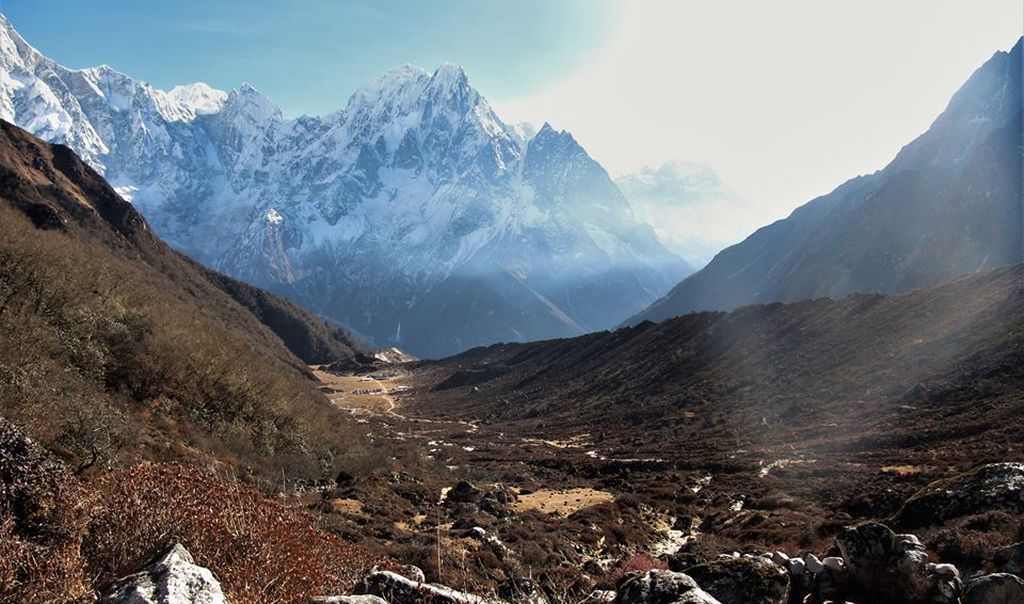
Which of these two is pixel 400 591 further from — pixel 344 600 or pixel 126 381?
pixel 126 381

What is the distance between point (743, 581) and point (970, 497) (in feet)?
32.2

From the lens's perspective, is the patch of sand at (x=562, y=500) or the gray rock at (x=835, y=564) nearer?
the gray rock at (x=835, y=564)

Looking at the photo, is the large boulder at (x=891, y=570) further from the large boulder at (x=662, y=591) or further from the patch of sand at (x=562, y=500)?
the patch of sand at (x=562, y=500)

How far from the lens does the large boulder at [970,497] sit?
517 inches

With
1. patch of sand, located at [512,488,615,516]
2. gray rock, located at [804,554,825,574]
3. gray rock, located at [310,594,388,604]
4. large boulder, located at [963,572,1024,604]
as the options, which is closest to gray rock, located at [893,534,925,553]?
large boulder, located at [963,572,1024,604]

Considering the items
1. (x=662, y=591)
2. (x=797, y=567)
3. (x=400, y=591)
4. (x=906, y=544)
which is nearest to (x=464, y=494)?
(x=797, y=567)

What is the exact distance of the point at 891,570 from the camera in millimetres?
8828

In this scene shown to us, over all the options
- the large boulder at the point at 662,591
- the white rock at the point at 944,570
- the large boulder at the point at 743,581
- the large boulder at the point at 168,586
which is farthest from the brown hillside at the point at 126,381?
the white rock at the point at 944,570

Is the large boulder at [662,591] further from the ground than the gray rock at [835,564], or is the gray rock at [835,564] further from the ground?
the large boulder at [662,591]

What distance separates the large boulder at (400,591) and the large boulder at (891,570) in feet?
21.8

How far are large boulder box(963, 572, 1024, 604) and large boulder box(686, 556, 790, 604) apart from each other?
2483mm

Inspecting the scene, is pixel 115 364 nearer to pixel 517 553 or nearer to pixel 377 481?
pixel 377 481

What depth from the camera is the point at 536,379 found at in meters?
111

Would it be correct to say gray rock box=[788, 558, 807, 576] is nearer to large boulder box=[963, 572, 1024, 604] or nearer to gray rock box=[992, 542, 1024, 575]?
large boulder box=[963, 572, 1024, 604]
